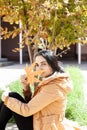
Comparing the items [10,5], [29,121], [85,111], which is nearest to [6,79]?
[85,111]

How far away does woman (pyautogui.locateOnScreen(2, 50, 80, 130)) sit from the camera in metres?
3.57

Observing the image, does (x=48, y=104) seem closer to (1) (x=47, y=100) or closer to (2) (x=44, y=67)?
(1) (x=47, y=100)

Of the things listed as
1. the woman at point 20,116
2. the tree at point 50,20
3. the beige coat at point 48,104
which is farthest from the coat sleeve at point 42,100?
the tree at point 50,20

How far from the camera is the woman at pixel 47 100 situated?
11.7ft

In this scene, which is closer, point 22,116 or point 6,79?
point 22,116

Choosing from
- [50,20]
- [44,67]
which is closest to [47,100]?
[44,67]

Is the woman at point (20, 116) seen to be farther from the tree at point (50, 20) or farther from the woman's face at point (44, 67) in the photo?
the tree at point (50, 20)

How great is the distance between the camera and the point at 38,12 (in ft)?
15.9

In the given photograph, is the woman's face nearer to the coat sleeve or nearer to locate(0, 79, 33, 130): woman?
the coat sleeve

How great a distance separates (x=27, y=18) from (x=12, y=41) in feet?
48.7

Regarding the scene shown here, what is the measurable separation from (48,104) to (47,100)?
6 cm

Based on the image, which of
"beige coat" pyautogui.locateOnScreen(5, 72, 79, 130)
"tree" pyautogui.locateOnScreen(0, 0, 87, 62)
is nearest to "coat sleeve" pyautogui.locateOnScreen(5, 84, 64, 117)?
"beige coat" pyautogui.locateOnScreen(5, 72, 79, 130)

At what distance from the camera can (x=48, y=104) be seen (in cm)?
359

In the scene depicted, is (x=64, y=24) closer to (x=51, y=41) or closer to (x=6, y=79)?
(x=51, y=41)
